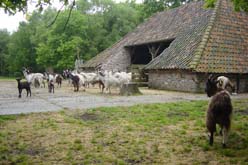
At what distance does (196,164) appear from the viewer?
5.53 metres

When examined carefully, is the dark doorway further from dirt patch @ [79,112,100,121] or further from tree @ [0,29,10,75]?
tree @ [0,29,10,75]

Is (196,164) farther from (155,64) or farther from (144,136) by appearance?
(155,64)

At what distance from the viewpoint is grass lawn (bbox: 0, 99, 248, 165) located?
5.85 meters

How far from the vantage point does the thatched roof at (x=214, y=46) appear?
19172 mm

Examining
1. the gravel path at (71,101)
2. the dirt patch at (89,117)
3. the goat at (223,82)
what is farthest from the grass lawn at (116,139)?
the gravel path at (71,101)

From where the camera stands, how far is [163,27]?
28125 mm

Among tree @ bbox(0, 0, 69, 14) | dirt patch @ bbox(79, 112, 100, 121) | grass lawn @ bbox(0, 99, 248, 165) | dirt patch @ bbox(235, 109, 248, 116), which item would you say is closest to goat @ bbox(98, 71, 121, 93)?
grass lawn @ bbox(0, 99, 248, 165)

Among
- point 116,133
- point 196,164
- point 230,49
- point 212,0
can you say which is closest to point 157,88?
point 230,49

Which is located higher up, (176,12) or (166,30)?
(176,12)

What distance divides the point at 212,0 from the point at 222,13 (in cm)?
1416

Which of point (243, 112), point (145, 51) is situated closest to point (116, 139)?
point (243, 112)

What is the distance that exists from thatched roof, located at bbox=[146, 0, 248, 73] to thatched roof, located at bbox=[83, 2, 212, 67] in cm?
145

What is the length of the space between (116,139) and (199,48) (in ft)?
45.6

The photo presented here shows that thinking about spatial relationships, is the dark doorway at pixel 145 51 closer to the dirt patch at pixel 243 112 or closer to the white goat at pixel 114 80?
the white goat at pixel 114 80
